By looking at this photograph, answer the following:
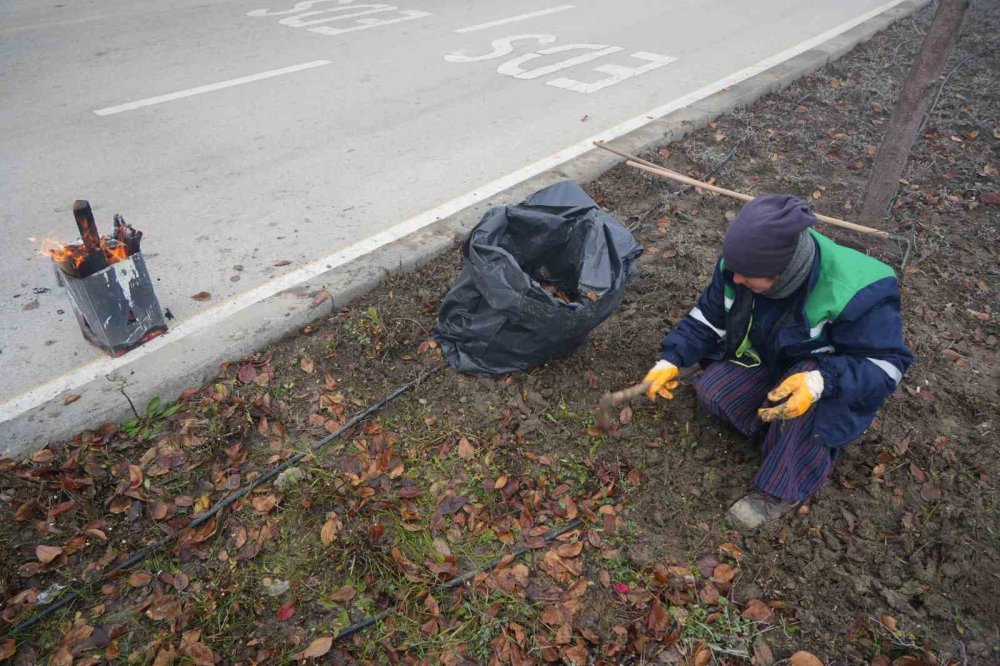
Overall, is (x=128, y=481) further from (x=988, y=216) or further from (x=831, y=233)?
(x=988, y=216)

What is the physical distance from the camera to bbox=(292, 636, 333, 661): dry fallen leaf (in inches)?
88.8

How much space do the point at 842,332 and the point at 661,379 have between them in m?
0.77

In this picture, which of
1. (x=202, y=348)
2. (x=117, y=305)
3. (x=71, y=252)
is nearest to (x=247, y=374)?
(x=202, y=348)

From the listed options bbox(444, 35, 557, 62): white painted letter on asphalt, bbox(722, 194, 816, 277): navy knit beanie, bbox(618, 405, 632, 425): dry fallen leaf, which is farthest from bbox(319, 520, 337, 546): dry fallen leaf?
bbox(444, 35, 557, 62): white painted letter on asphalt

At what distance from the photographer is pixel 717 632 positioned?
2375 millimetres

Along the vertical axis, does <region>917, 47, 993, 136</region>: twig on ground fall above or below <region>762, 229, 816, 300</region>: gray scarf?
below

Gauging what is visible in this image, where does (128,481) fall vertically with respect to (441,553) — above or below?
above

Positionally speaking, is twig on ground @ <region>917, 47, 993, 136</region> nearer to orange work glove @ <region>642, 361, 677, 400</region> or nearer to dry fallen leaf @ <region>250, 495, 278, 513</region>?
orange work glove @ <region>642, 361, 677, 400</region>

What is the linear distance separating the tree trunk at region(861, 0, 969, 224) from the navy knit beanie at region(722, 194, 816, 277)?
273 cm

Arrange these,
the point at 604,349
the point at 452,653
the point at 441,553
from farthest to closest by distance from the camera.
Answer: the point at 604,349 → the point at 441,553 → the point at 452,653

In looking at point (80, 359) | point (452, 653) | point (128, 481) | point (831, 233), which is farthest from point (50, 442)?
point (831, 233)

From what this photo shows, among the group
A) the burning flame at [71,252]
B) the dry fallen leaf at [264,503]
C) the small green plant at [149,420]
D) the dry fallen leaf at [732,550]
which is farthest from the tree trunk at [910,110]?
the burning flame at [71,252]

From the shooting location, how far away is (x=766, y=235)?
2.40m

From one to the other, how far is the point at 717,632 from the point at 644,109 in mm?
5387
